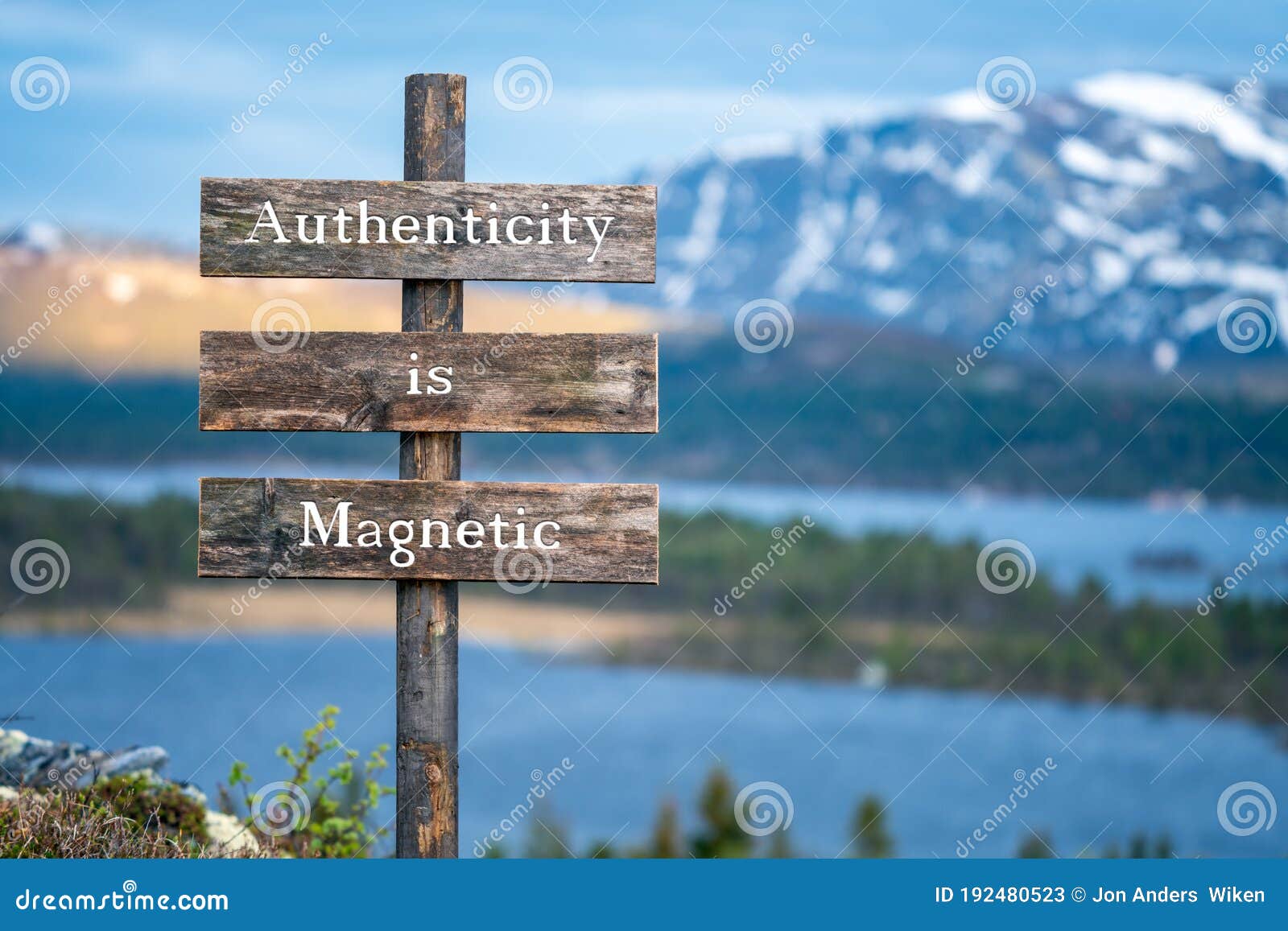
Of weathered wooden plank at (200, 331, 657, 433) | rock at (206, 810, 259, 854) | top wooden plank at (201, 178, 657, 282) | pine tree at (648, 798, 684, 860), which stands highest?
top wooden plank at (201, 178, 657, 282)

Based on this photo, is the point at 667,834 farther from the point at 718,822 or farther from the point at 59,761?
the point at 59,761

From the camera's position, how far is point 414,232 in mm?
5750

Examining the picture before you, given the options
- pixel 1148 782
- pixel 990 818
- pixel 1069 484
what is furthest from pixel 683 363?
pixel 990 818

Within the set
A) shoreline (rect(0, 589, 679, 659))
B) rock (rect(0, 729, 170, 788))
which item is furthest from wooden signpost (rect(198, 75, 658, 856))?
shoreline (rect(0, 589, 679, 659))

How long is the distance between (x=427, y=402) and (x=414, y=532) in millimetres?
591

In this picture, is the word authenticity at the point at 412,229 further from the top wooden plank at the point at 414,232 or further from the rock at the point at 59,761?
the rock at the point at 59,761

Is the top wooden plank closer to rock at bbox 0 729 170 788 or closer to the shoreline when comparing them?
rock at bbox 0 729 170 788

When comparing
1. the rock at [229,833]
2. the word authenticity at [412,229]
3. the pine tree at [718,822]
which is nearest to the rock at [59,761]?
the rock at [229,833]

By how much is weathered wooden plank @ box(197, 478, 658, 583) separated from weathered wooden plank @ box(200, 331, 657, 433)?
29 cm

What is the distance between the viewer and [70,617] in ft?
218

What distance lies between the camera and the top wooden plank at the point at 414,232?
574 centimetres

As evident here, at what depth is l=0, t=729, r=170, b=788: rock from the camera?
698 centimetres

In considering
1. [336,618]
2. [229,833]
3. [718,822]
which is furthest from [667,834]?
[336,618]

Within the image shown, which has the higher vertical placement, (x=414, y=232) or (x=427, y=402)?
(x=414, y=232)
